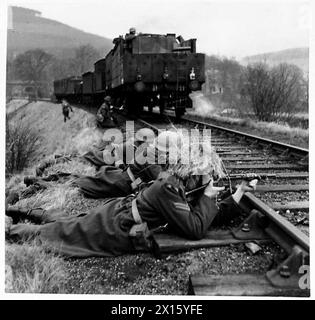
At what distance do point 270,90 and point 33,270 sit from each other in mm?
11039

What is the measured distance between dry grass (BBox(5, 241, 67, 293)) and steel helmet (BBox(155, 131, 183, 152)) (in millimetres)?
1105

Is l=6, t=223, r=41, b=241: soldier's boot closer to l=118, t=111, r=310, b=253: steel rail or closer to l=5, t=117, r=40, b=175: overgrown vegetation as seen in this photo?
l=118, t=111, r=310, b=253: steel rail

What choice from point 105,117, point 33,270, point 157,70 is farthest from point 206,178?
point 157,70

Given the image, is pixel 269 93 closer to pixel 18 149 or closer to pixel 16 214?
pixel 18 149

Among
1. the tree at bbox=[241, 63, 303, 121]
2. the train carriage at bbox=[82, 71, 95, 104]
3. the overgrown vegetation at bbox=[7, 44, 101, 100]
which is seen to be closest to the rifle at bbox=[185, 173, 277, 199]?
the tree at bbox=[241, 63, 303, 121]

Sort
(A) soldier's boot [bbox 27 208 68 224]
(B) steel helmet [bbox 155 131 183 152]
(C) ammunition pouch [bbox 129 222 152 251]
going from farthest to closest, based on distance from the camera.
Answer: (A) soldier's boot [bbox 27 208 68 224] → (B) steel helmet [bbox 155 131 183 152] → (C) ammunition pouch [bbox 129 222 152 251]

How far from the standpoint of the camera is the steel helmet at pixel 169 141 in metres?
2.95

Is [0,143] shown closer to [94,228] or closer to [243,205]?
[94,228]

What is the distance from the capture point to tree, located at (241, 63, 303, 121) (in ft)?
39.5

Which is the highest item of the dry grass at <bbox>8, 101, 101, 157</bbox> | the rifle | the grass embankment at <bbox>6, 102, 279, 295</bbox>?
the dry grass at <bbox>8, 101, 101, 157</bbox>

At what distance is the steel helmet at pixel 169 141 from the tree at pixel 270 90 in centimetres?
957

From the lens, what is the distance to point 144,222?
9.09ft

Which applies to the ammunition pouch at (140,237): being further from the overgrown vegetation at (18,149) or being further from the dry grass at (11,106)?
the overgrown vegetation at (18,149)

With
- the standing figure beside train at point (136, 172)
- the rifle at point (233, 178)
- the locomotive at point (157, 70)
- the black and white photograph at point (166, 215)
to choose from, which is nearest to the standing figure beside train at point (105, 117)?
the locomotive at point (157, 70)
